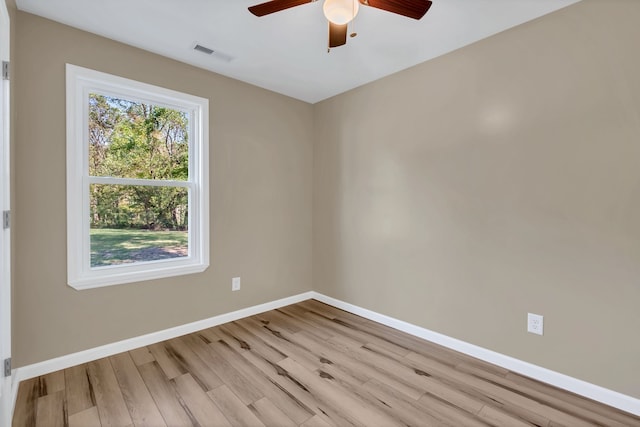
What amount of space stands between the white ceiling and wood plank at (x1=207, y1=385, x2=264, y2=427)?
2.51 metres

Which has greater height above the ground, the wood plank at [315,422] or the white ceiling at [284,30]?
the white ceiling at [284,30]

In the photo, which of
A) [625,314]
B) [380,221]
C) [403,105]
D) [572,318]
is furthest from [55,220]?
[625,314]

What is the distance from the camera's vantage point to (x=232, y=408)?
183 cm

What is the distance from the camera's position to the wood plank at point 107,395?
67.9 inches

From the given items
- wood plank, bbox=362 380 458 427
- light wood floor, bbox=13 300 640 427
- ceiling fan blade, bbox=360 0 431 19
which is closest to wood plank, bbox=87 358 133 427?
light wood floor, bbox=13 300 640 427

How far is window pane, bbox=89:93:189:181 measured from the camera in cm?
244

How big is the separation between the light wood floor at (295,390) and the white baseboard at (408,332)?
0.06 meters

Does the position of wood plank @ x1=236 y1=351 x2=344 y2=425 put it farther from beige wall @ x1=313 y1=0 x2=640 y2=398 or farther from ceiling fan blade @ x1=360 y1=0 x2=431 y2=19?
ceiling fan blade @ x1=360 y1=0 x2=431 y2=19

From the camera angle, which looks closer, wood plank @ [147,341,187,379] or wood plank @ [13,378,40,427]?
wood plank @ [13,378,40,427]

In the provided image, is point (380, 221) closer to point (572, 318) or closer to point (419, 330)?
point (419, 330)

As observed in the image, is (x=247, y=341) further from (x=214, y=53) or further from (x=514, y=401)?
(x=214, y=53)

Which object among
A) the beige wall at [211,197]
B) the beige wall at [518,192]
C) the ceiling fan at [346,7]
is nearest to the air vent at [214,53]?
the beige wall at [211,197]

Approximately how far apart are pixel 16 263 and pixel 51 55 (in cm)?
145

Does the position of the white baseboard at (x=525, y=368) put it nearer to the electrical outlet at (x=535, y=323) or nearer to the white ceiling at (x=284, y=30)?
the electrical outlet at (x=535, y=323)
